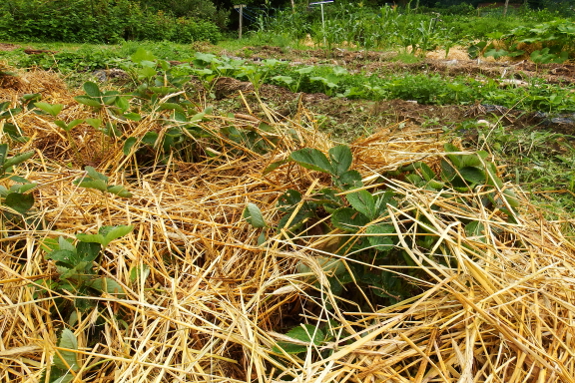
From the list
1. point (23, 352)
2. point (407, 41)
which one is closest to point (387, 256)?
point (23, 352)

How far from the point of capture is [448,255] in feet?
3.27

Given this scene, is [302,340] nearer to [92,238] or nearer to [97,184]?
[92,238]

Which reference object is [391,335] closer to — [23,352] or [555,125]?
[23,352]

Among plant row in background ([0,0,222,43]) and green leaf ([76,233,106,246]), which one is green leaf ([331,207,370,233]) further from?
plant row in background ([0,0,222,43])

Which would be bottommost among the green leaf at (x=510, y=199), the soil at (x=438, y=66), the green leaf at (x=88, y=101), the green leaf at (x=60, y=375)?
the soil at (x=438, y=66)

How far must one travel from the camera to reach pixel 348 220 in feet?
3.54

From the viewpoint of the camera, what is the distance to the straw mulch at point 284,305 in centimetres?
89

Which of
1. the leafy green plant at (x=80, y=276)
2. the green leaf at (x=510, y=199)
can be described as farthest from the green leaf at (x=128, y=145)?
the green leaf at (x=510, y=199)

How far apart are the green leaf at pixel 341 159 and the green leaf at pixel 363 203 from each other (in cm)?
10

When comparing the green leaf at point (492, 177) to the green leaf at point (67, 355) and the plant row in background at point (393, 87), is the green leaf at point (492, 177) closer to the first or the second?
the green leaf at point (67, 355)

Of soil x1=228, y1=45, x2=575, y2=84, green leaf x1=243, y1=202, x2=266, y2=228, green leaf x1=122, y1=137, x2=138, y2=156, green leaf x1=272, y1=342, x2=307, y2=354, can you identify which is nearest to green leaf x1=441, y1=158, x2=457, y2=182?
green leaf x1=243, y1=202, x2=266, y2=228

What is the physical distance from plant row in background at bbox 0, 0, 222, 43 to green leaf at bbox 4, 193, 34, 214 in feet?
27.9

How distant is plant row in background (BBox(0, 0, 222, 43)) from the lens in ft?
28.2

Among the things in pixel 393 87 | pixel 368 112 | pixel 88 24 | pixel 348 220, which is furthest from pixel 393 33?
pixel 348 220
